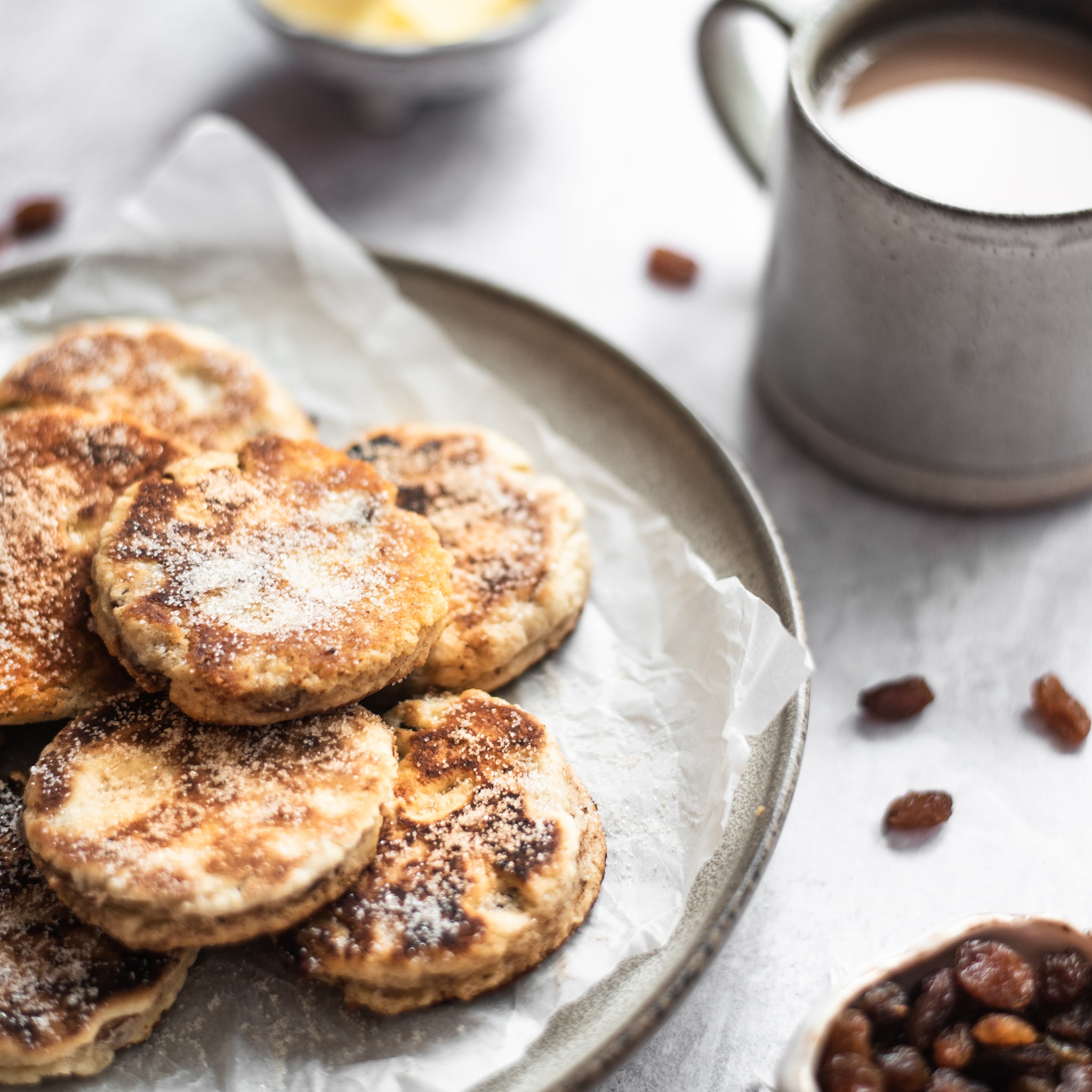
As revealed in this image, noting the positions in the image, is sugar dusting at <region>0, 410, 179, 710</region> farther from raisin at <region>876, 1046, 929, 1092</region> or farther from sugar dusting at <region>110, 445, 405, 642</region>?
raisin at <region>876, 1046, 929, 1092</region>

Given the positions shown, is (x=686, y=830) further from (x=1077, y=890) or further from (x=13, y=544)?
(x=13, y=544)

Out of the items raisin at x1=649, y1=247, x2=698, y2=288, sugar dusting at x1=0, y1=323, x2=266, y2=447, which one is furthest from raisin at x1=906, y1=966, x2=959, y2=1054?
raisin at x1=649, y1=247, x2=698, y2=288

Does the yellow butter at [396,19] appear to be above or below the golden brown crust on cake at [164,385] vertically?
above

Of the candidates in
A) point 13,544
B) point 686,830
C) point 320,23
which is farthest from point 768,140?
point 13,544

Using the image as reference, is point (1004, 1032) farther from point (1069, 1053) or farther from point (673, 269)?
point (673, 269)

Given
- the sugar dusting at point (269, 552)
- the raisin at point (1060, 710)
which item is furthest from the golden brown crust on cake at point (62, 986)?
the raisin at point (1060, 710)

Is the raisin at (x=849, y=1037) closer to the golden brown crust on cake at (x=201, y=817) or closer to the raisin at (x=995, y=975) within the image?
the raisin at (x=995, y=975)
